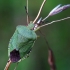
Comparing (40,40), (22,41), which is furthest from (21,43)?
(40,40)

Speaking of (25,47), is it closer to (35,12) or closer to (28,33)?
(28,33)

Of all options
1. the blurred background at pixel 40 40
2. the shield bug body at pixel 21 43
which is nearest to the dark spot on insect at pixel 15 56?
the shield bug body at pixel 21 43

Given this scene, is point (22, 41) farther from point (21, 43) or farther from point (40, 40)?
point (40, 40)

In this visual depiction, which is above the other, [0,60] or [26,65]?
[0,60]

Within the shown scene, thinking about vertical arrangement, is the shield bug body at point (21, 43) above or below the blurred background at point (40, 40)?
below

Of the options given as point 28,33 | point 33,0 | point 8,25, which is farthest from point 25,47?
point 8,25

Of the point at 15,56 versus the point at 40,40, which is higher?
the point at 40,40

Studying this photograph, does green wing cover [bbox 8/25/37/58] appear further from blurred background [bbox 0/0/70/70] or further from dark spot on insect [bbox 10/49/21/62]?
blurred background [bbox 0/0/70/70]

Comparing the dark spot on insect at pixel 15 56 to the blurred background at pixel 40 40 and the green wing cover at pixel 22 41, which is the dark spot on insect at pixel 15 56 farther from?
the blurred background at pixel 40 40
